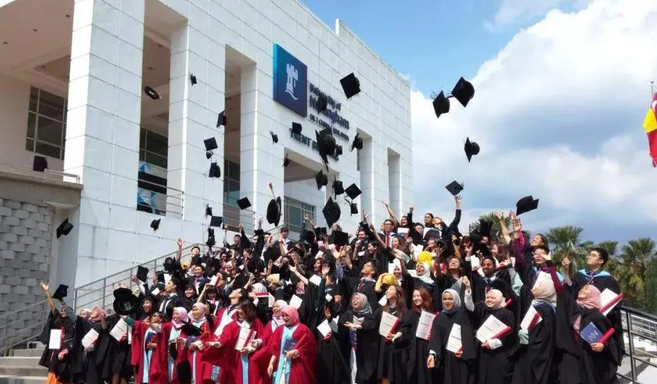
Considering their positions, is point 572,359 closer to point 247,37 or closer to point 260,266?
point 260,266

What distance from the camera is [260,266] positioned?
11.4m

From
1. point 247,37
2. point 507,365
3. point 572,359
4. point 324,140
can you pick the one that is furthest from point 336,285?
point 247,37

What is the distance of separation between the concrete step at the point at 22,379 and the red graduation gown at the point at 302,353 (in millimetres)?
5298

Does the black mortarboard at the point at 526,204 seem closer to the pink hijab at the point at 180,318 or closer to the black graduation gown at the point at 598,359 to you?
the black graduation gown at the point at 598,359

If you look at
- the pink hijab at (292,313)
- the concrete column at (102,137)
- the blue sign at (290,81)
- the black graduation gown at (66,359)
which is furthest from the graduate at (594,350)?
the blue sign at (290,81)

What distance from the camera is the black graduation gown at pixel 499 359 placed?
6.14 metres

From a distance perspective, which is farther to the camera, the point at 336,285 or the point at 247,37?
the point at 247,37

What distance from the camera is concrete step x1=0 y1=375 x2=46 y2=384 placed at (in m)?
10.4

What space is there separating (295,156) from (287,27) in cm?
508

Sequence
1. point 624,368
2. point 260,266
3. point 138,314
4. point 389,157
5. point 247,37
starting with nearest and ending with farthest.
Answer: point 624,368 → point 138,314 → point 260,266 → point 247,37 → point 389,157

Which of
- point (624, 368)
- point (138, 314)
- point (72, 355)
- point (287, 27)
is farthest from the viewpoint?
point (287, 27)

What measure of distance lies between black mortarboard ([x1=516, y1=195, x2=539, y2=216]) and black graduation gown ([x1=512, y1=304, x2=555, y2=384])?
3270mm

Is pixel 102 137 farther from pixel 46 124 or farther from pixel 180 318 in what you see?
pixel 46 124

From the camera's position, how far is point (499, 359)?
617 centimetres
